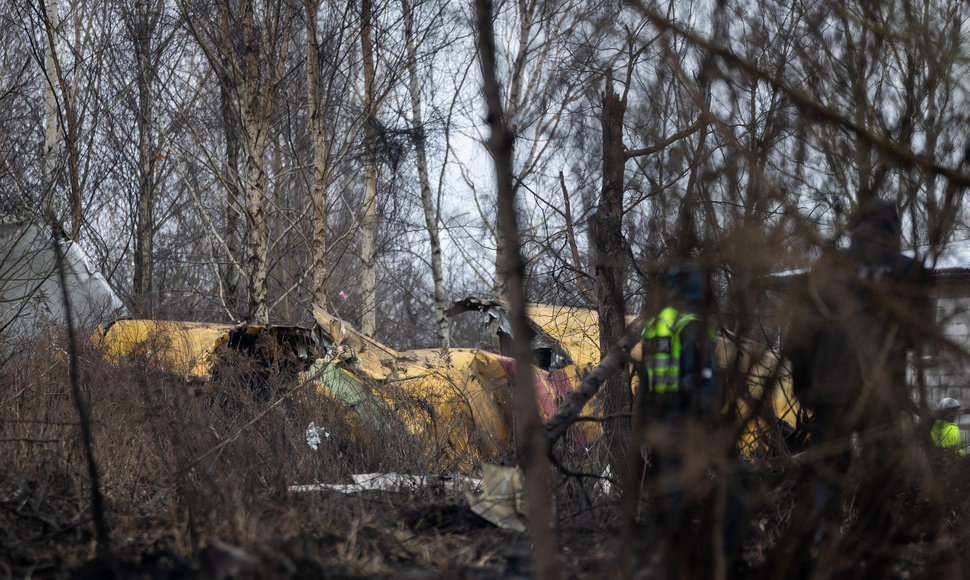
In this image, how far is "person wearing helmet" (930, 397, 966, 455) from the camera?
2819 mm

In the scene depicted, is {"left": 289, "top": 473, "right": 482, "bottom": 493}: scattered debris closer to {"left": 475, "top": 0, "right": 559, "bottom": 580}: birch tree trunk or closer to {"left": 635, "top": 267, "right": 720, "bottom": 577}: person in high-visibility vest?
{"left": 635, "top": 267, "right": 720, "bottom": 577}: person in high-visibility vest

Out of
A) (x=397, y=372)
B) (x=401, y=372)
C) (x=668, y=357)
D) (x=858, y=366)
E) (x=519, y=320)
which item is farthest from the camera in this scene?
(x=401, y=372)

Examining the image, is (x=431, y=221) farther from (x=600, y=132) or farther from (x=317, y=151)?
(x=600, y=132)

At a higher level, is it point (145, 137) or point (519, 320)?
point (145, 137)

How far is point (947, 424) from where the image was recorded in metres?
4.55

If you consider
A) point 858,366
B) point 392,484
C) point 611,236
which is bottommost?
point 392,484

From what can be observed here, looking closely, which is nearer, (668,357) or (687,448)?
(687,448)

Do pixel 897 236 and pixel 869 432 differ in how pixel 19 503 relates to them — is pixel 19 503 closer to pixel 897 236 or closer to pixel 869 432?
pixel 869 432

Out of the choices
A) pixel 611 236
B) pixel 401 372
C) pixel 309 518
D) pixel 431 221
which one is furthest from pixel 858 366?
pixel 431 221

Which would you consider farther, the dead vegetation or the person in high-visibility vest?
the dead vegetation

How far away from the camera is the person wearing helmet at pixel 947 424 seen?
2.82m

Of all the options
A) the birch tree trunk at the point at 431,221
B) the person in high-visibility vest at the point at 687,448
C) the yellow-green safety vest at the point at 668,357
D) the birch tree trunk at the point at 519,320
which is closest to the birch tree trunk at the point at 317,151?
the birch tree trunk at the point at 431,221

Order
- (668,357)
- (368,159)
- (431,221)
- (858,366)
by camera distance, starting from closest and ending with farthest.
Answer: (858,366), (668,357), (368,159), (431,221)

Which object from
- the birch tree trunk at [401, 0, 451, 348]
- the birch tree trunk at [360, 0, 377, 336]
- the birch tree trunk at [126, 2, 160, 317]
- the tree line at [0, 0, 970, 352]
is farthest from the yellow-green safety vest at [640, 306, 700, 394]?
the birch tree trunk at [401, 0, 451, 348]
